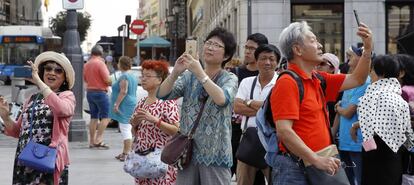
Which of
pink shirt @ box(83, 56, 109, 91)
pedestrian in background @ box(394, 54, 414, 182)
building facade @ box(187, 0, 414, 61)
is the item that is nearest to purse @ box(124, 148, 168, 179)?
pedestrian in background @ box(394, 54, 414, 182)

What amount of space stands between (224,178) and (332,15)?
2197cm

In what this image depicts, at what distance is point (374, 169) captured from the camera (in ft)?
22.3

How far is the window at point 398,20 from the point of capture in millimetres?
26367

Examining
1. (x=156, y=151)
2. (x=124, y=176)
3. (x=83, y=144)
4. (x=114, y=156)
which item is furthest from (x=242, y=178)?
(x=83, y=144)

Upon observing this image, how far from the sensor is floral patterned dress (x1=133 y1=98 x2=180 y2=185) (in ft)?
20.8

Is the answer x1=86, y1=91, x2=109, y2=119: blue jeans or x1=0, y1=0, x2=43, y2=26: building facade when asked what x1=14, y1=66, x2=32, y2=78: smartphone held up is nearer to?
x1=86, y1=91, x2=109, y2=119: blue jeans

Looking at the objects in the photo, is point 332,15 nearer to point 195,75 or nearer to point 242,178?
point 242,178

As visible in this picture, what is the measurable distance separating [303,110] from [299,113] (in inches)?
1.4

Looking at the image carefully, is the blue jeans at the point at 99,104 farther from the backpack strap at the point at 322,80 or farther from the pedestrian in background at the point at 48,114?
the backpack strap at the point at 322,80

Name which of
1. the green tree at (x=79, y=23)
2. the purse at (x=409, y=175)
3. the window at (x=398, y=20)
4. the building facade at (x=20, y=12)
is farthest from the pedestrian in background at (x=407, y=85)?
the green tree at (x=79, y=23)

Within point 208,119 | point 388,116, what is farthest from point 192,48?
point 388,116

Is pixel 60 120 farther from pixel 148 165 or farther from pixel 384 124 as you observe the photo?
pixel 384 124

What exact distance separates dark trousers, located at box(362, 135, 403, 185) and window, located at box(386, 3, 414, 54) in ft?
66.1

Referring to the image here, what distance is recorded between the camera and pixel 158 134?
252 inches
